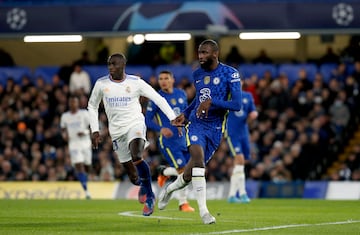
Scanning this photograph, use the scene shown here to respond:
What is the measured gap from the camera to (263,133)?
2853 centimetres

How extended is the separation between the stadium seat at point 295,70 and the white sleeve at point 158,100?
48.8 ft

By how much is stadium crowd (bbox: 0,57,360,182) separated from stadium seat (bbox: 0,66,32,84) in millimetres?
499

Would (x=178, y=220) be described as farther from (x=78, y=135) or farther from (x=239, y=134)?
(x=78, y=135)

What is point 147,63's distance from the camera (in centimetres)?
3250

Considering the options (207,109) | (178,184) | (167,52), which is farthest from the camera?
(167,52)

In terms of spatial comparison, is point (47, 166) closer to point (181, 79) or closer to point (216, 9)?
point (181, 79)

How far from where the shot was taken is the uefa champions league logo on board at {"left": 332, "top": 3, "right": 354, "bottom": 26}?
29.5 meters

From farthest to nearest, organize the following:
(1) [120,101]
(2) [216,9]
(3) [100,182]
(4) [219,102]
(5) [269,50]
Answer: (5) [269,50]
(2) [216,9]
(3) [100,182]
(1) [120,101]
(4) [219,102]

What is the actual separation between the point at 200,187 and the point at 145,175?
2.26 m

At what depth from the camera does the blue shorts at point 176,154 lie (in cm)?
1861

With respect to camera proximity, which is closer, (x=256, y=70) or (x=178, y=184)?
(x=178, y=184)

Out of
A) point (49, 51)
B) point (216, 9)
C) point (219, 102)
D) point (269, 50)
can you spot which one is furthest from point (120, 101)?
point (269, 50)

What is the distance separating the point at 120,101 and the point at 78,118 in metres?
10.4

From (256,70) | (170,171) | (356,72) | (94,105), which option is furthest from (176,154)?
(256,70)
